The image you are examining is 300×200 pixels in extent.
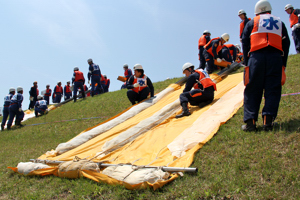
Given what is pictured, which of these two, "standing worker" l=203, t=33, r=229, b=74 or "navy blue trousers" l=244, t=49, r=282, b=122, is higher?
"standing worker" l=203, t=33, r=229, b=74

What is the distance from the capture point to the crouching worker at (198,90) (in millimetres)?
6270

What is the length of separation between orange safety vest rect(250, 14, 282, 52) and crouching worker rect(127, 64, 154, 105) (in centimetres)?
492

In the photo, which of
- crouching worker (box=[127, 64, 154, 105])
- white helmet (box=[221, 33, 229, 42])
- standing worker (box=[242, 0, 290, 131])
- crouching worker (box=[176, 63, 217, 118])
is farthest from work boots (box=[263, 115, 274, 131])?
white helmet (box=[221, 33, 229, 42])

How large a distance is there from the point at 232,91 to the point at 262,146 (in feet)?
11.8

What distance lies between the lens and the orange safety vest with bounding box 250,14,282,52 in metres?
4.15

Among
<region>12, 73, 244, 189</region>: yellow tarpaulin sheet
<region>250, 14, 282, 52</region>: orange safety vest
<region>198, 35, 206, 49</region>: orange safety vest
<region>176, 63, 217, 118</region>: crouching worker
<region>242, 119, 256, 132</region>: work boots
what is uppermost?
<region>198, 35, 206, 49</region>: orange safety vest

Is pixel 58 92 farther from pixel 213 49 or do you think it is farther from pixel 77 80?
pixel 213 49

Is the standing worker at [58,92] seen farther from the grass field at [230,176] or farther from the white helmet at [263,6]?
the white helmet at [263,6]

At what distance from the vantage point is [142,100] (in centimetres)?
888

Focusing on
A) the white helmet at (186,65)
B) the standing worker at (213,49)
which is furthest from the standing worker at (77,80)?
the white helmet at (186,65)

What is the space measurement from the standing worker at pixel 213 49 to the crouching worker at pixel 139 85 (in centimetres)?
351

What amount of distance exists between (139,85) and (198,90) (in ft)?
9.46

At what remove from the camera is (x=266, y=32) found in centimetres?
418

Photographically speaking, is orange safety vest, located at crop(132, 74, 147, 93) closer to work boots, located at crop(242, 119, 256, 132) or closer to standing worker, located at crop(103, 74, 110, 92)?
work boots, located at crop(242, 119, 256, 132)
